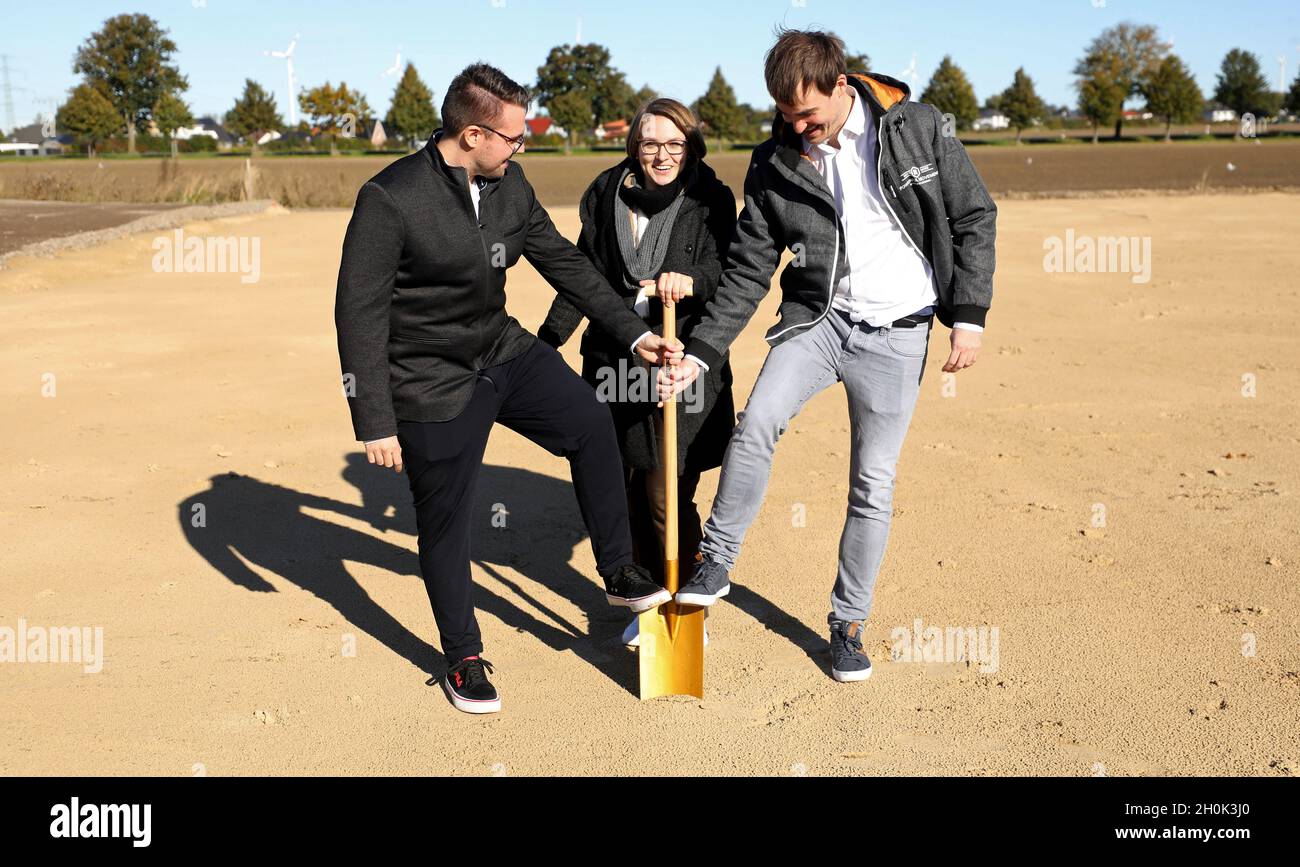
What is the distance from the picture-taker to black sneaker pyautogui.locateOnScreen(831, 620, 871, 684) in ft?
13.4

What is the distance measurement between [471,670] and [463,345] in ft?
3.53

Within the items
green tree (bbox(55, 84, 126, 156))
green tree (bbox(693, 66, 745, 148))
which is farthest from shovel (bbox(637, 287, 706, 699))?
green tree (bbox(55, 84, 126, 156))

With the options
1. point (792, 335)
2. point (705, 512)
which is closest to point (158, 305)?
point (705, 512)

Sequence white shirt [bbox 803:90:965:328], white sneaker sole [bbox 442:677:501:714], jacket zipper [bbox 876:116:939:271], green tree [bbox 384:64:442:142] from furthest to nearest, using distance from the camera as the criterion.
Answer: green tree [bbox 384:64:442:142] → white sneaker sole [bbox 442:677:501:714] → white shirt [bbox 803:90:965:328] → jacket zipper [bbox 876:116:939:271]

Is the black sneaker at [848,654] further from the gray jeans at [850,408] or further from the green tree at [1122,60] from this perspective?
the green tree at [1122,60]

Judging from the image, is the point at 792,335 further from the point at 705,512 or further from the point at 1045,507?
the point at 1045,507

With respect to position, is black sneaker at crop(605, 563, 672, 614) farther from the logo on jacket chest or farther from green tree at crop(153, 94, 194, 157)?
green tree at crop(153, 94, 194, 157)

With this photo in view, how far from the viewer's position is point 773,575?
519 cm

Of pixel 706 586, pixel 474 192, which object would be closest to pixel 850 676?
pixel 706 586

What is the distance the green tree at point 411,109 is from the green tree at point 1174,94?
48.5 m

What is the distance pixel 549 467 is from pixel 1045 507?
273 centimetres

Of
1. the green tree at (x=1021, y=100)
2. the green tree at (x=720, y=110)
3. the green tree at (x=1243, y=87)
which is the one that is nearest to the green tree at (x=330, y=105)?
the green tree at (x=720, y=110)

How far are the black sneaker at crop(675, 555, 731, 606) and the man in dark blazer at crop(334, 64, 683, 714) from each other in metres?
0.12

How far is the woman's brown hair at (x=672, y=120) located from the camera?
13.4 feet
